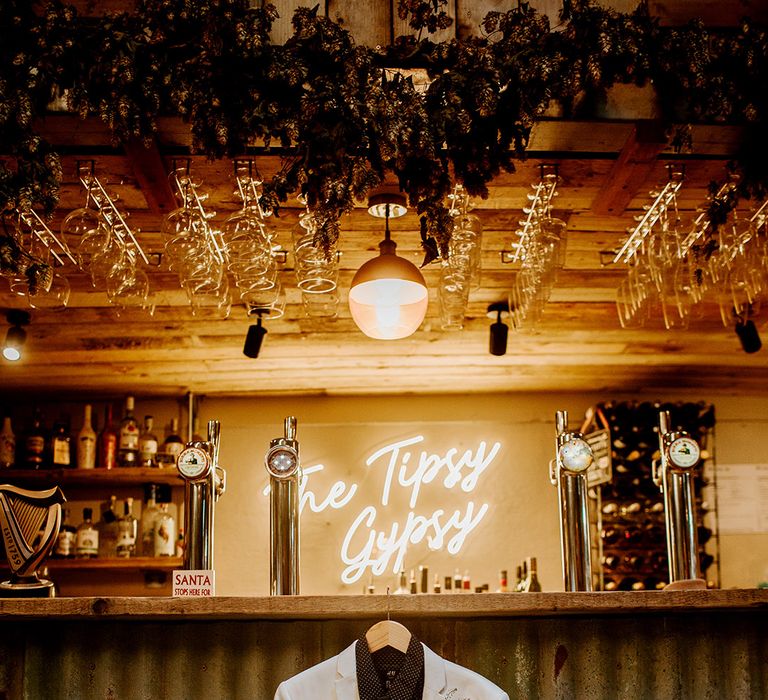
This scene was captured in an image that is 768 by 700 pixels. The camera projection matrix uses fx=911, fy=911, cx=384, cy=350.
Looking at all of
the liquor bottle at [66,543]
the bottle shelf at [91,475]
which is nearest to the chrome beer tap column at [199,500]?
the bottle shelf at [91,475]

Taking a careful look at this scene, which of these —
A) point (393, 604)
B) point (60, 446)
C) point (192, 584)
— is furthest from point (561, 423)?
point (60, 446)

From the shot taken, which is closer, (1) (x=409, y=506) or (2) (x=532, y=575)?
(2) (x=532, y=575)

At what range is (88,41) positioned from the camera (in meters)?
2.79

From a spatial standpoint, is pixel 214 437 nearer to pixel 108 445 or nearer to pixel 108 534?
pixel 108 445

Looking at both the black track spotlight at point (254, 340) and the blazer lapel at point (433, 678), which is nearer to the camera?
the blazer lapel at point (433, 678)

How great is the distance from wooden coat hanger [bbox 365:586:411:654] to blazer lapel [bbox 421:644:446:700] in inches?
2.7

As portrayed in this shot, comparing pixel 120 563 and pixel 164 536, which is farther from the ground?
pixel 164 536

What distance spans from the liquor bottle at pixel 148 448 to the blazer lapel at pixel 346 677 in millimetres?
3723

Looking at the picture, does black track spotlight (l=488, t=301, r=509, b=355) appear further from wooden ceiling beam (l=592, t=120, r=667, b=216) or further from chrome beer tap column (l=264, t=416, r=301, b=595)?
chrome beer tap column (l=264, t=416, r=301, b=595)

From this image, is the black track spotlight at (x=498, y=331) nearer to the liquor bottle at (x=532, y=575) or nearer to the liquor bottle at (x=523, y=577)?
Answer: the liquor bottle at (x=532, y=575)

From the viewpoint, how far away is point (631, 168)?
10.0 ft

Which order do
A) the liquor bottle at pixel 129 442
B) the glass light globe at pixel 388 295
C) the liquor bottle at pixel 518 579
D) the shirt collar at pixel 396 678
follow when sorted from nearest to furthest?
the shirt collar at pixel 396 678
the glass light globe at pixel 388 295
the liquor bottle at pixel 518 579
the liquor bottle at pixel 129 442

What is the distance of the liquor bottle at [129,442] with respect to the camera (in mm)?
5805

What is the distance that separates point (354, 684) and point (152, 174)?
1751mm
